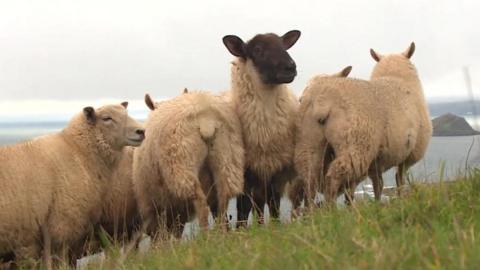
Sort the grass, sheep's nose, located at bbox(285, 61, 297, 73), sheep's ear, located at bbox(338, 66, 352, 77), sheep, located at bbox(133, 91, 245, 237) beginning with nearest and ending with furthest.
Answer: the grass
sheep, located at bbox(133, 91, 245, 237)
sheep's nose, located at bbox(285, 61, 297, 73)
sheep's ear, located at bbox(338, 66, 352, 77)

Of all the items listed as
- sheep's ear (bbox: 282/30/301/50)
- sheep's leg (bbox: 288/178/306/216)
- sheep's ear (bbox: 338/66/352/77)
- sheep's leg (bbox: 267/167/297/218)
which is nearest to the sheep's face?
sheep's leg (bbox: 267/167/297/218)

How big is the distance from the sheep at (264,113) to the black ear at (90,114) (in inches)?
64.9

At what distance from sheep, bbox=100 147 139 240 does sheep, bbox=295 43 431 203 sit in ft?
7.16

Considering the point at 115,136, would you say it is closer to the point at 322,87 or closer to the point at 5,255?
the point at 5,255

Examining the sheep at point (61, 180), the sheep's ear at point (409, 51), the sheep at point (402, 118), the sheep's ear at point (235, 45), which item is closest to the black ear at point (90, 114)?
the sheep at point (61, 180)

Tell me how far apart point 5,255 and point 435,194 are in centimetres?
456

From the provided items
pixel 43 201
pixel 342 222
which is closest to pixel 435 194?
pixel 342 222

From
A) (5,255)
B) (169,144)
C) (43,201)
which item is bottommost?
(5,255)

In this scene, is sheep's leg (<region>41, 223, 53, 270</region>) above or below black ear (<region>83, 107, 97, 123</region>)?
below

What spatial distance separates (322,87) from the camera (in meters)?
7.14

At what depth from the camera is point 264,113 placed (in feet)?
24.2

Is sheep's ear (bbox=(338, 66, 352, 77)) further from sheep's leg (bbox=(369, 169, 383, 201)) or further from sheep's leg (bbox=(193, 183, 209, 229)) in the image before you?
sheep's leg (bbox=(193, 183, 209, 229))

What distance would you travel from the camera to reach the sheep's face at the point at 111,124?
7520mm

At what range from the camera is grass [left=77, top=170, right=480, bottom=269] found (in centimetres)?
292
